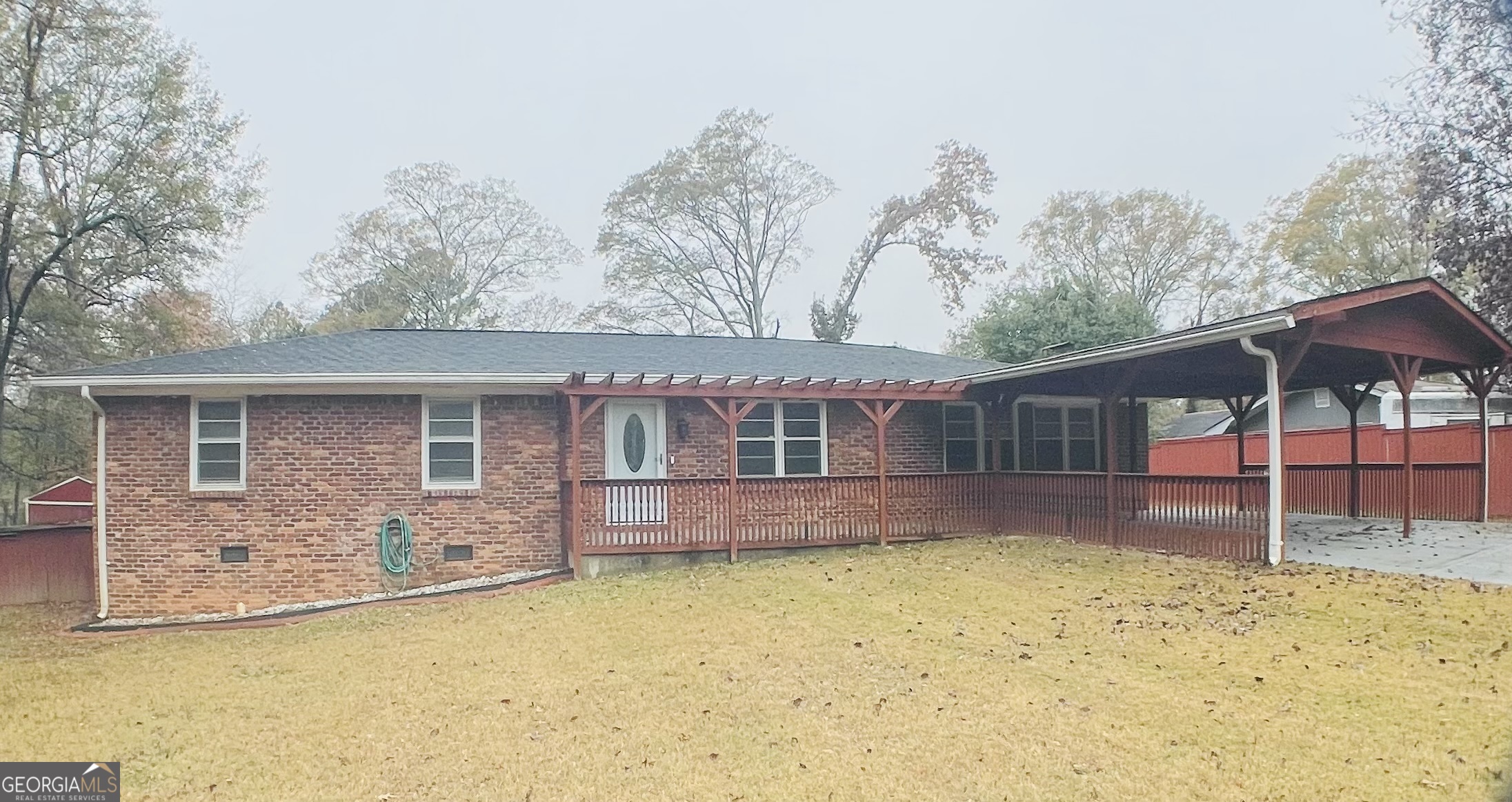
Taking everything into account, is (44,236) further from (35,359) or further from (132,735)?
(132,735)

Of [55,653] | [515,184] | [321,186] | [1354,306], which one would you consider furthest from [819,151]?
[55,653]

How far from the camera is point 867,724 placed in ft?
16.1

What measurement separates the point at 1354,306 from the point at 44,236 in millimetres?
22023

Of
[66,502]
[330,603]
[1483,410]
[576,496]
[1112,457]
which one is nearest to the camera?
[330,603]

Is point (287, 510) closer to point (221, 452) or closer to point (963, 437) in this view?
point (221, 452)

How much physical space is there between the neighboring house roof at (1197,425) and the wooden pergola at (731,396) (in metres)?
17.8

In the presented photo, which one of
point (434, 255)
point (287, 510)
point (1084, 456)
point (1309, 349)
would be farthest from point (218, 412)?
point (434, 255)

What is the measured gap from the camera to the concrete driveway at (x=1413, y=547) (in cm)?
855

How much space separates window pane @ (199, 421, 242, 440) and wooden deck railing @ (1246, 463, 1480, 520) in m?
13.5

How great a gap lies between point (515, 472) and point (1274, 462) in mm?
9084

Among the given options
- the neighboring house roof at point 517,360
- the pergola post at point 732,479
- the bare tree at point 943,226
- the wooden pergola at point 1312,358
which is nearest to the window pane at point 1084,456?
the wooden pergola at point 1312,358

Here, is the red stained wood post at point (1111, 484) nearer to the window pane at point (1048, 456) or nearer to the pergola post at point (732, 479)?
the window pane at point (1048, 456)

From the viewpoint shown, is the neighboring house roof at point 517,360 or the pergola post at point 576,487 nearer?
the neighboring house roof at point 517,360

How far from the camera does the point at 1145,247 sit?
3691cm
